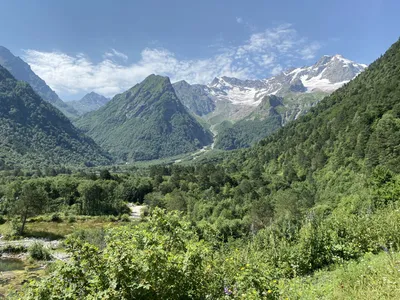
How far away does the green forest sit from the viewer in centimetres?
718

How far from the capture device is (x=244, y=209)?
83500 millimetres

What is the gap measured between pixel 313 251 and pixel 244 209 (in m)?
68.0

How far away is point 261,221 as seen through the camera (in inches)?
2729

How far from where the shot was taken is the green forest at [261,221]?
718 centimetres

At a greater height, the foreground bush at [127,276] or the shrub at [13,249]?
the foreground bush at [127,276]

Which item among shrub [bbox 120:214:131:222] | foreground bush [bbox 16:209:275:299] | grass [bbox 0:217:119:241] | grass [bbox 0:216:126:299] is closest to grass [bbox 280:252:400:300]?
foreground bush [bbox 16:209:275:299]

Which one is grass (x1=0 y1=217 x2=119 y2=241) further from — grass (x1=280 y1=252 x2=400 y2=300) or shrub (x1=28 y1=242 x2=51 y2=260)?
grass (x1=280 y1=252 x2=400 y2=300)

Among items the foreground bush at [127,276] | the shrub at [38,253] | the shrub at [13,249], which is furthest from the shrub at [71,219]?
the foreground bush at [127,276]

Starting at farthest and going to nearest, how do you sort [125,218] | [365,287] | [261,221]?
[125,218]
[261,221]
[365,287]

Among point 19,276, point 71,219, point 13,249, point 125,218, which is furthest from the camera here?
point 125,218

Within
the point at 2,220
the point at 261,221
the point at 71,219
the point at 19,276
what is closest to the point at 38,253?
the point at 19,276

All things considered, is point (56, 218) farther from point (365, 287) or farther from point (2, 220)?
point (365, 287)

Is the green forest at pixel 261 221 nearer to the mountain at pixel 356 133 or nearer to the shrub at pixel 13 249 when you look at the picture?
the mountain at pixel 356 133

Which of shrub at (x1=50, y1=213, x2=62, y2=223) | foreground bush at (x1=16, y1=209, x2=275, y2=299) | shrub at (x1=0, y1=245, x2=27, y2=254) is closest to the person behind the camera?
foreground bush at (x1=16, y1=209, x2=275, y2=299)
